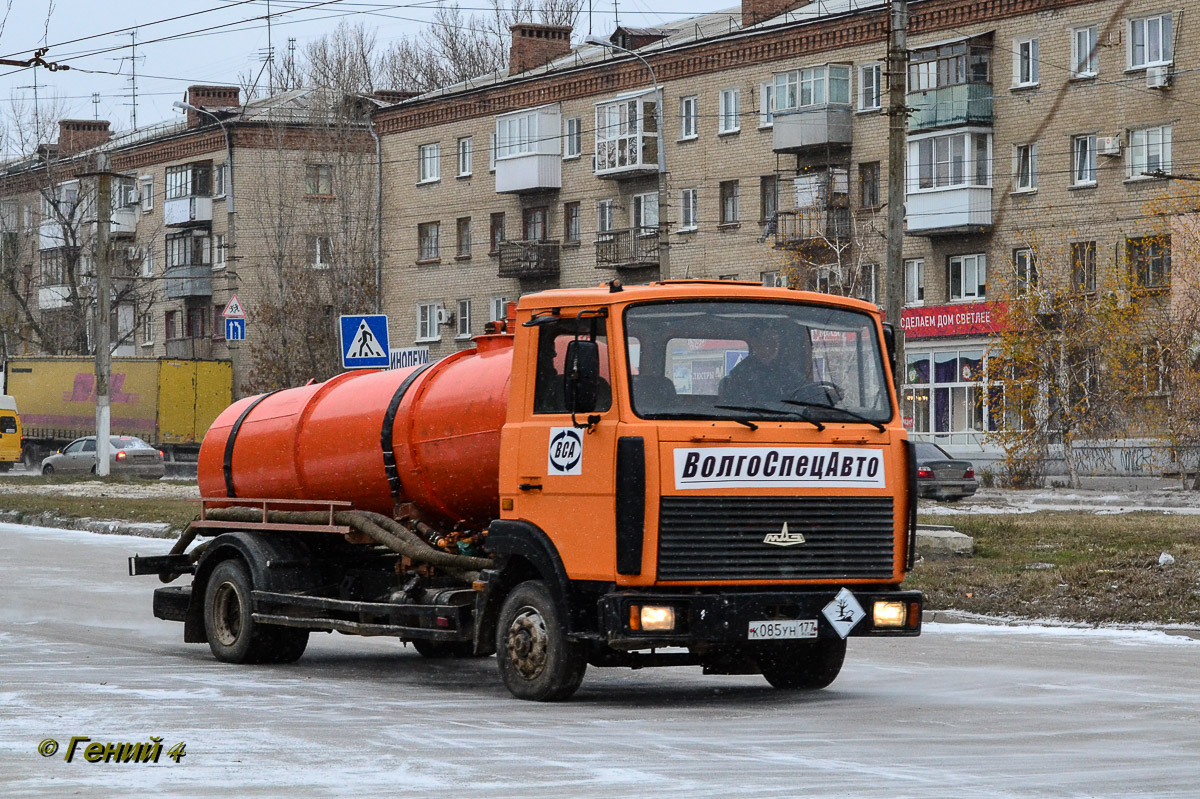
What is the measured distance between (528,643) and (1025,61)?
39.9 m

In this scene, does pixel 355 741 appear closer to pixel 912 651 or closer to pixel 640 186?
pixel 912 651

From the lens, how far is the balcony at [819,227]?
49781mm

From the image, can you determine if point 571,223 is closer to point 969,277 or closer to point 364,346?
point 969,277

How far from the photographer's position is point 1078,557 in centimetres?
1944

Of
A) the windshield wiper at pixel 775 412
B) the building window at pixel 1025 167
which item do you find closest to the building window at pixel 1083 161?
the building window at pixel 1025 167

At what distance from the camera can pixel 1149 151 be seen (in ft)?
146

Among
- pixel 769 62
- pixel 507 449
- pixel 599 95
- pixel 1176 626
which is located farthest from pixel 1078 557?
pixel 599 95

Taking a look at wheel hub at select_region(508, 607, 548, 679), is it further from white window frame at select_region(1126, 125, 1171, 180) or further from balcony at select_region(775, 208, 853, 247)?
balcony at select_region(775, 208, 853, 247)

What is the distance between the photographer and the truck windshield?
9.89 meters

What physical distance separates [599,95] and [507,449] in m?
49.5

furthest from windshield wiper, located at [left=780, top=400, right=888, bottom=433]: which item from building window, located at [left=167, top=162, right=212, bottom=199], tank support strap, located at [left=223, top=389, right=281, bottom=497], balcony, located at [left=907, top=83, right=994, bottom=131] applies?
building window, located at [left=167, top=162, right=212, bottom=199]

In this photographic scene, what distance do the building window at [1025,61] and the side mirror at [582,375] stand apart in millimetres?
39374

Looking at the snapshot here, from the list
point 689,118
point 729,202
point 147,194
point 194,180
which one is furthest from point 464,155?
point 147,194

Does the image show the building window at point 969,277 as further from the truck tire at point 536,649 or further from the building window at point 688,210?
the truck tire at point 536,649
